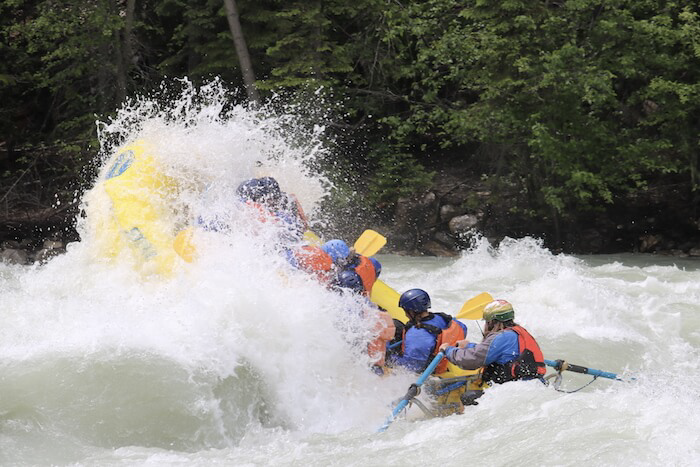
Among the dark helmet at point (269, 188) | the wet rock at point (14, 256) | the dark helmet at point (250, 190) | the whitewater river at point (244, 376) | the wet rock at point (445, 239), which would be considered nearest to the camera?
the whitewater river at point (244, 376)

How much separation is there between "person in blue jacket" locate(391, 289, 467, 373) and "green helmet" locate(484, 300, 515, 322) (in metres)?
0.49

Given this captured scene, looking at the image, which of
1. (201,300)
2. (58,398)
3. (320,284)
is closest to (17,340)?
(58,398)

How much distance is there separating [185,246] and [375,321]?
1.71 m

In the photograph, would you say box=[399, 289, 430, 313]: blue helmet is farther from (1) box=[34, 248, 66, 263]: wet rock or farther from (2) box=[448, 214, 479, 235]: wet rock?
(1) box=[34, 248, 66, 263]: wet rock

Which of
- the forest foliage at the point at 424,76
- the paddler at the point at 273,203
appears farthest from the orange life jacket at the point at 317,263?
the forest foliage at the point at 424,76

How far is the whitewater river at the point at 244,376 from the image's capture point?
455cm

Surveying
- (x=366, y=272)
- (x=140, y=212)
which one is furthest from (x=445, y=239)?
(x=366, y=272)

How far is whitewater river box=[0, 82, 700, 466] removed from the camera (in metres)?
4.55

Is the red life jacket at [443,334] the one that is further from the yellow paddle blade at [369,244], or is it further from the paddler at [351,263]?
the yellow paddle blade at [369,244]

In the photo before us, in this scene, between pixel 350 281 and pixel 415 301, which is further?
pixel 350 281

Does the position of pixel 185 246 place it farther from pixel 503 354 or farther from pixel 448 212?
pixel 448 212

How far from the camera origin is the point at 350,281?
662cm

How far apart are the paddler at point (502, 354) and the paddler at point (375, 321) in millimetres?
670

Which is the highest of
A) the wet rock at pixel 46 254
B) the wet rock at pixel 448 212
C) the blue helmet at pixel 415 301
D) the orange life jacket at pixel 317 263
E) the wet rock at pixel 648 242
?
the orange life jacket at pixel 317 263
